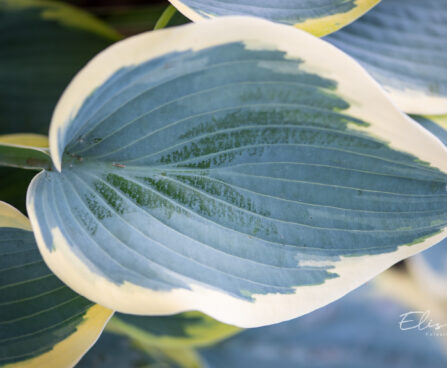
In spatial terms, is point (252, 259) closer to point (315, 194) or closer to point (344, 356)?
point (315, 194)

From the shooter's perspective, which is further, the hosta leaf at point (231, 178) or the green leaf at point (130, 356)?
the green leaf at point (130, 356)

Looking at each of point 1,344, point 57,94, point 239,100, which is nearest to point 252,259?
point 239,100

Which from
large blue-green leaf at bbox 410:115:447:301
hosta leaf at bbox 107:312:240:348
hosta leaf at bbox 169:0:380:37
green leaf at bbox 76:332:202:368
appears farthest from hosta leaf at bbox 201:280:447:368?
hosta leaf at bbox 169:0:380:37

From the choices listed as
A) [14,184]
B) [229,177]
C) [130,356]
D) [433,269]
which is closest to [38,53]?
[14,184]

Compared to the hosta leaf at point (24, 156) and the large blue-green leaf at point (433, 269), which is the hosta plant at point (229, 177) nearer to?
the hosta leaf at point (24, 156)

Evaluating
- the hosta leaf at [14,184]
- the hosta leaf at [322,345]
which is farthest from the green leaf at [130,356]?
the hosta leaf at [14,184]

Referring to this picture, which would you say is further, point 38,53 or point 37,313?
point 38,53

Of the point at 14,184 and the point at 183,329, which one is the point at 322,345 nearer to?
the point at 183,329
